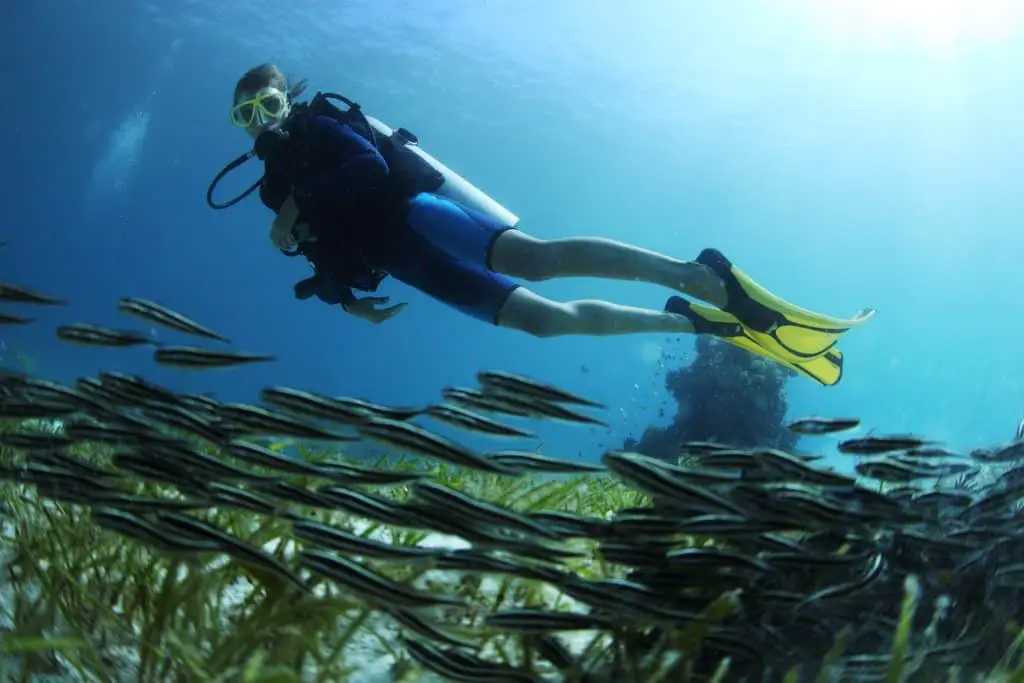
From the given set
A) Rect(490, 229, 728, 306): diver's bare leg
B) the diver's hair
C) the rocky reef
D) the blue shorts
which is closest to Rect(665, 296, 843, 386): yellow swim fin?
A: Rect(490, 229, 728, 306): diver's bare leg

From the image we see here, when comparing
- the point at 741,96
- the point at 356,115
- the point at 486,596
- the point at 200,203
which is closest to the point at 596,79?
the point at 741,96

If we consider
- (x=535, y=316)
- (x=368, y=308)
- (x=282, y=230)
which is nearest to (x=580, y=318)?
(x=535, y=316)

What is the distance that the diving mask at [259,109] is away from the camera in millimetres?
6672

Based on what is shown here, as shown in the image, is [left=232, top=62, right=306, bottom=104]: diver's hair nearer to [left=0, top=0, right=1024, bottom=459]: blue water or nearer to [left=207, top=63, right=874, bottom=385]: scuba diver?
[left=207, top=63, right=874, bottom=385]: scuba diver

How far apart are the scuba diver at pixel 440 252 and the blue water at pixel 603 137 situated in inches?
43.6

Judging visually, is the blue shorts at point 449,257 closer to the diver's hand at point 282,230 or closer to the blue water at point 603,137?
the diver's hand at point 282,230

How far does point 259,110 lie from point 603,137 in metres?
38.6

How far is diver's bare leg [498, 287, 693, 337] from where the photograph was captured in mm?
6121

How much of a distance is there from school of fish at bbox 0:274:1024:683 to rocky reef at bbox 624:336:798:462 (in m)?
11.6

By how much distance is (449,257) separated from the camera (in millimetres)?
6398

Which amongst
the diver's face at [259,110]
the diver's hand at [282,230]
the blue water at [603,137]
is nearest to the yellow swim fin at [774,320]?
the blue water at [603,137]

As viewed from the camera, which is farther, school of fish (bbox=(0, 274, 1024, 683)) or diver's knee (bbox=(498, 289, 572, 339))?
diver's knee (bbox=(498, 289, 572, 339))

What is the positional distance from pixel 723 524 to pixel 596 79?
36234 mm

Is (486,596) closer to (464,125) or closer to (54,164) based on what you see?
(464,125)
